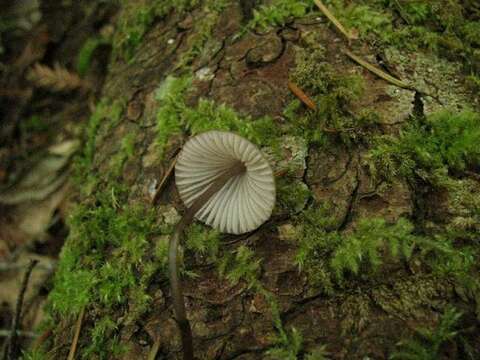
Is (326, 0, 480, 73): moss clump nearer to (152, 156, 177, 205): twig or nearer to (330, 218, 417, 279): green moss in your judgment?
(330, 218, 417, 279): green moss

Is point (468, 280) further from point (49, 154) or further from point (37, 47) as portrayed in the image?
point (37, 47)

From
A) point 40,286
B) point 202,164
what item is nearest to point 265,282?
point 202,164

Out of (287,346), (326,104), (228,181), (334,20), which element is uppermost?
(334,20)

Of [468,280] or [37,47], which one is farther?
[37,47]

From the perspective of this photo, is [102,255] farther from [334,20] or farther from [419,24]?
[419,24]

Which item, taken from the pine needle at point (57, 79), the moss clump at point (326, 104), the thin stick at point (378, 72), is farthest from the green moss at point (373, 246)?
the pine needle at point (57, 79)

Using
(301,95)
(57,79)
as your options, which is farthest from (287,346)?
(57,79)

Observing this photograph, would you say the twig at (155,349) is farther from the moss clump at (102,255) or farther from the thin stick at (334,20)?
the thin stick at (334,20)
